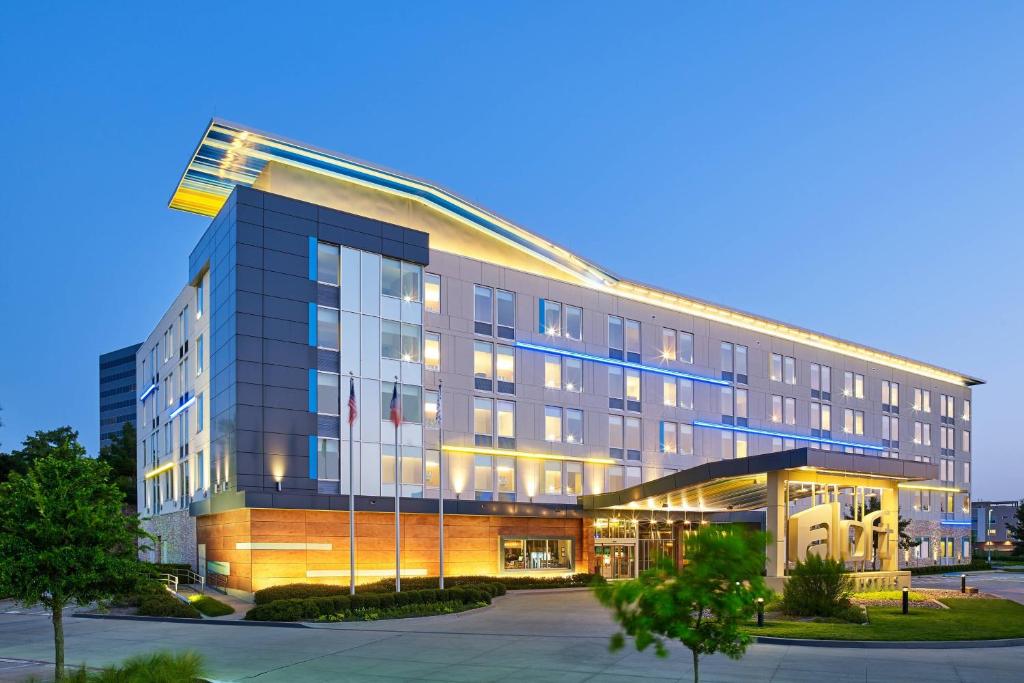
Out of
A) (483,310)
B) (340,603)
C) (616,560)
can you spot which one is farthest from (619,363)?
(340,603)

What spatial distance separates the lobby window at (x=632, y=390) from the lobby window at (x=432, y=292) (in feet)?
50.2

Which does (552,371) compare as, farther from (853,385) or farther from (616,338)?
(853,385)

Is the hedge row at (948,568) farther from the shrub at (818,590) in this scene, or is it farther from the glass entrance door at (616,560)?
the shrub at (818,590)

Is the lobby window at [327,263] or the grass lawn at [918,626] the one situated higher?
the lobby window at [327,263]

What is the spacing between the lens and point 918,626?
26016mm

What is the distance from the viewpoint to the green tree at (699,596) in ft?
41.9

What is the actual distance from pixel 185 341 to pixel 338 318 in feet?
42.2

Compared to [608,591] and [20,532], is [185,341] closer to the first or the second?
[20,532]

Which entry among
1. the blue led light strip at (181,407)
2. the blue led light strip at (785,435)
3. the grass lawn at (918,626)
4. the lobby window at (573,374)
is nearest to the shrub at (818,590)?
the grass lawn at (918,626)

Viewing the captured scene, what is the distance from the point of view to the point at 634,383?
192 ft

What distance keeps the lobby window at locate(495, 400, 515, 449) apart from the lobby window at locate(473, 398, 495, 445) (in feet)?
1.41

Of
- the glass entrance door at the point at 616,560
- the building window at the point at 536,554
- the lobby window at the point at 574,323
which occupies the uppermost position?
the lobby window at the point at 574,323

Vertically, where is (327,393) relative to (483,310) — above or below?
below

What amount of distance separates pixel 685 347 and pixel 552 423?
536 inches
